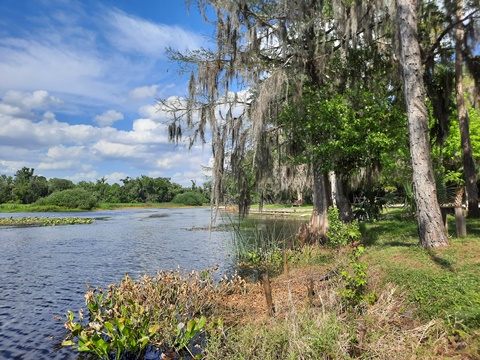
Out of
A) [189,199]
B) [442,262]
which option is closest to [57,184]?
[189,199]

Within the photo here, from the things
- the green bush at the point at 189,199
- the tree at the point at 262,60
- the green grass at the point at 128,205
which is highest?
the tree at the point at 262,60

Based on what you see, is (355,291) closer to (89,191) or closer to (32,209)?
(32,209)

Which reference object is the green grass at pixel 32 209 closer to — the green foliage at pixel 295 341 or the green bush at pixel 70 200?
the green bush at pixel 70 200

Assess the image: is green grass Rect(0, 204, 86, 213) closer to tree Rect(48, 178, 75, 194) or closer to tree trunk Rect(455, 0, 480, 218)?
tree Rect(48, 178, 75, 194)

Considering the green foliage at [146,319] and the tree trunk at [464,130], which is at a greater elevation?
the tree trunk at [464,130]

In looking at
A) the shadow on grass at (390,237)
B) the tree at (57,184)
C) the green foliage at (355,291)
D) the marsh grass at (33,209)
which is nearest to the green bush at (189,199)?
the tree at (57,184)

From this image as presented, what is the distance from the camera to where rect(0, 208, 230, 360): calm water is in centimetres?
735

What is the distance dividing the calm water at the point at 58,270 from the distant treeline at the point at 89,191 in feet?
A: 167

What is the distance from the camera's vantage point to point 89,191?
100875 millimetres

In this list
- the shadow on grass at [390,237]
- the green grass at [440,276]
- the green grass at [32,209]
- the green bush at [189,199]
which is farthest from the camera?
the green bush at [189,199]

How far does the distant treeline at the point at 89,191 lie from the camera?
7356 cm

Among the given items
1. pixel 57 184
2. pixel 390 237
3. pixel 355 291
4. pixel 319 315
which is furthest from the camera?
pixel 57 184

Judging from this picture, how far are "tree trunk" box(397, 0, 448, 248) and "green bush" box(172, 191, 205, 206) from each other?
336 ft

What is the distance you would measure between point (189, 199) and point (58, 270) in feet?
315
